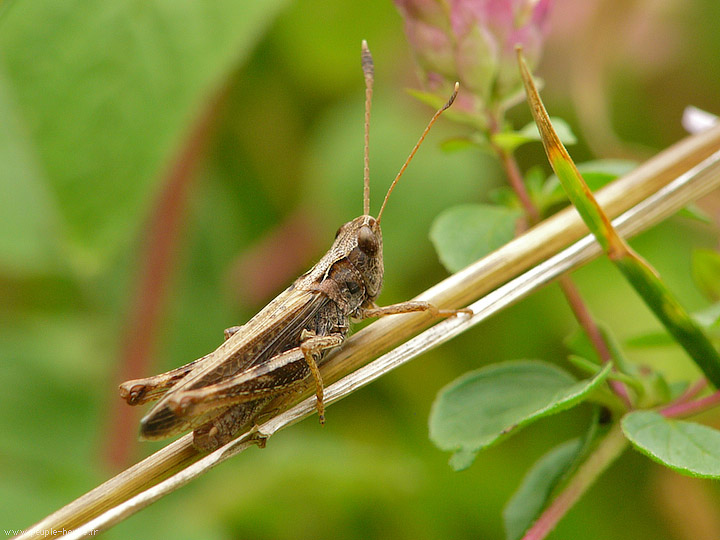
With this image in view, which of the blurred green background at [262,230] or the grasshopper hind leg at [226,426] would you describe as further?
the blurred green background at [262,230]

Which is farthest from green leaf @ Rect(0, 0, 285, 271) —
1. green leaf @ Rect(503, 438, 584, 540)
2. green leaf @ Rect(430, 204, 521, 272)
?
green leaf @ Rect(503, 438, 584, 540)

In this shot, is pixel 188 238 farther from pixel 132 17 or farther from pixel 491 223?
pixel 491 223

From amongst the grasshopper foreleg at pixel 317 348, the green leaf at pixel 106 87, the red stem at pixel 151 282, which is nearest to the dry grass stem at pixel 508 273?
the grasshopper foreleg at pixel 317 348

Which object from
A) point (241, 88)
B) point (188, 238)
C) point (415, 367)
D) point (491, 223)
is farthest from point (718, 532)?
point (241, 88)

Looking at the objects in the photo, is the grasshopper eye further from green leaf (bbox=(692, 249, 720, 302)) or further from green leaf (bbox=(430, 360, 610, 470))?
green leaf (bbox=(692, 249, 720, 302))

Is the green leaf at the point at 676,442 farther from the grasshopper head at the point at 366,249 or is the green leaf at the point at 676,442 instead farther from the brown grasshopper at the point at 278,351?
the grasshopper head at the point at 366,249
